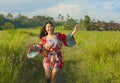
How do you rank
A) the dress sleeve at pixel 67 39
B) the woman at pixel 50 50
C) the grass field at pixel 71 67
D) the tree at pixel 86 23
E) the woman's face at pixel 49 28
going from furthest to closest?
the tree at pixel 86 23 → the dress sleeve at pixel 67 39 → the woman's face at pixel 49 28 → the woman at pixel 50 50 → the grass field at pixel 71 67

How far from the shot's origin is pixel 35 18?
182 ft

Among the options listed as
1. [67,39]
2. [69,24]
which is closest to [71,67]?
[67,39]

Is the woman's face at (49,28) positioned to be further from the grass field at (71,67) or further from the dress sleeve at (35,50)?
the grass field at (71,67)

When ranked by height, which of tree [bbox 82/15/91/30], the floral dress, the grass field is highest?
the floral dress

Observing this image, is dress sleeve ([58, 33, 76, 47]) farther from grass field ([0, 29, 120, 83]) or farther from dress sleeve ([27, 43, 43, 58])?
grass field ([0, 29, 120, 83])

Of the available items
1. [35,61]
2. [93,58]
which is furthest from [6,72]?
[93,58]

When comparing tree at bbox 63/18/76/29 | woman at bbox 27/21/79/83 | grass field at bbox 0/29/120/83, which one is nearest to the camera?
grass field at bbox 0/29/120/83

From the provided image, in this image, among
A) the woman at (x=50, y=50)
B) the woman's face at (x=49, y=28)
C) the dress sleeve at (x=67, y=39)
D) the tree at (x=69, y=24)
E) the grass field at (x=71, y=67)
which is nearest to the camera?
the grass field at (x=71, y=67)

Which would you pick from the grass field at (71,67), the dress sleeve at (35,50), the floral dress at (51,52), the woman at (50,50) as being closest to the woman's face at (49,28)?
the woman at (50,50)

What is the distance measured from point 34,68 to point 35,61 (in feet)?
2.08

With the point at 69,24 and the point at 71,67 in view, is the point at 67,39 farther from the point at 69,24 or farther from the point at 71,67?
the point at 69,24

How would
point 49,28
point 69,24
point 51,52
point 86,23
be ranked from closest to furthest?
point 51,52 < point 49,28 < point 86,23 < point 69,24

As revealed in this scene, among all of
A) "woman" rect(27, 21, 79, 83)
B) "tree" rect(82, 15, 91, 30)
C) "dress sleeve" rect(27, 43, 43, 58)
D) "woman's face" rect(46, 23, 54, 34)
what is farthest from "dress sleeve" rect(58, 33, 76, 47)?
"tree" rect(82, 15, 91, 30)

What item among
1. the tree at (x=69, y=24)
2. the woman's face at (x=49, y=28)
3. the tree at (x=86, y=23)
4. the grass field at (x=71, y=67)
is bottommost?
the tree at (x=69, y=24)
